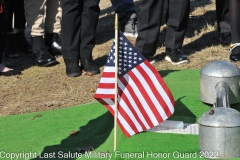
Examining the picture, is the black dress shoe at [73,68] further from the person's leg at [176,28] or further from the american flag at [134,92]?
the american flag at [134,92]

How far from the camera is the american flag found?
4.23 meters

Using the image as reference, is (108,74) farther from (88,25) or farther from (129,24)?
(129,24)

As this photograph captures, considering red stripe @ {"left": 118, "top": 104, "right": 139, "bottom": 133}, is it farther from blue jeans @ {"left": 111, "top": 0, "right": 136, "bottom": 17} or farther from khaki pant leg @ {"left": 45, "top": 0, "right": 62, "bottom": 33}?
blue jeans @ {"left": 111, "top": 0, "right": 136, "bottom": 17}

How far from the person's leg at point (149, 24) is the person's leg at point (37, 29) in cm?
127

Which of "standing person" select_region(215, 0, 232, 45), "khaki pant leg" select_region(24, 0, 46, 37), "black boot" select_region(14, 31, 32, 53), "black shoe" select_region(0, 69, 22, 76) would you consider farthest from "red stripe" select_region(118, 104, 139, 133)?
"black boot" select_region(14, 31, 32, 53)

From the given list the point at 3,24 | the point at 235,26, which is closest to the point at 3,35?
the point at 3,24

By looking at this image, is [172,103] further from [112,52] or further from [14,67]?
[14,67]

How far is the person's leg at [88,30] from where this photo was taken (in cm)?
671

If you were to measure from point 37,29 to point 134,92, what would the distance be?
3520 mm

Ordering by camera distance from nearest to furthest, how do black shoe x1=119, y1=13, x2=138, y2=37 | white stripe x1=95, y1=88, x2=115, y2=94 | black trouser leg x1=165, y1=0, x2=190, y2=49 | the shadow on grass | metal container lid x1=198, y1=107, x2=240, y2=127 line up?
metal container lid x1=198, y1=107, x2=240, y2=127 → white stripe x1=95, y1=88, x2=115, y2=94 → the shadow on grass → black trouser leg x1=165, y1=0, x2=190, y2=49 → black shoe x1=119, y1=13, x2=138, y2=37

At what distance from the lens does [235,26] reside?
6727mm

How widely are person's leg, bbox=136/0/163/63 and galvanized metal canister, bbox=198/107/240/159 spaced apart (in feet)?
9.86

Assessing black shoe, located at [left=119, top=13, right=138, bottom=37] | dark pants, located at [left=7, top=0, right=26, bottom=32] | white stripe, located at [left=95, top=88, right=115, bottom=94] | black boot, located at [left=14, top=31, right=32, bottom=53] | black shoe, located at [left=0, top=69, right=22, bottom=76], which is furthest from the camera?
black shoe, located at [left=119, top=13, right=138, bottom=37]

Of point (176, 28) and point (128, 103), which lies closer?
point (128, 103)
